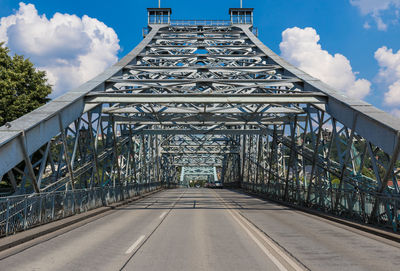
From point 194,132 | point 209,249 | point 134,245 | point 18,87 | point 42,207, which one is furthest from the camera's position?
point 194,132

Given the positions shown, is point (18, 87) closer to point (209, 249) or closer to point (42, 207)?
A: point (42, 207)

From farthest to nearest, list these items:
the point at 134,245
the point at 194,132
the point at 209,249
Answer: the point at 194,132, the point at 134,245, the point at 209,249

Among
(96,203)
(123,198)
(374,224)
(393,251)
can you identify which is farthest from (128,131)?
(393,251)

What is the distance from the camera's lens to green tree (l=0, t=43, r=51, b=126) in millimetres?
22953

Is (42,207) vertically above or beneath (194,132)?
beneath

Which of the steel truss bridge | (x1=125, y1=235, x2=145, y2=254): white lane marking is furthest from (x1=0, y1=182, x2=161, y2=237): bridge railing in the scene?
(x1=125, y1=235, x2=145, y2=254): white lane marking

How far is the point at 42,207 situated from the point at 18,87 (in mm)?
14616

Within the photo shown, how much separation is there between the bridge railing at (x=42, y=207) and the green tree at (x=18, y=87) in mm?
7724

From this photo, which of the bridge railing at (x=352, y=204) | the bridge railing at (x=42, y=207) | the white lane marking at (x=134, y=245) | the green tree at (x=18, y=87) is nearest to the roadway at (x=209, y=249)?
the white lane marking at (x=134, y=245)

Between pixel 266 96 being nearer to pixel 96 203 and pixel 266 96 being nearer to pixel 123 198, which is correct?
pixel 96 203

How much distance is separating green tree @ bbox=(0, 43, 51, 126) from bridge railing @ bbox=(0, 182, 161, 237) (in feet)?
25.3

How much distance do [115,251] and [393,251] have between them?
238 inches

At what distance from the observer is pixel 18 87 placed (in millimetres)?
24391

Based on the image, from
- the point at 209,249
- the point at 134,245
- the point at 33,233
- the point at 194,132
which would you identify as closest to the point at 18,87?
the point at 194,132
